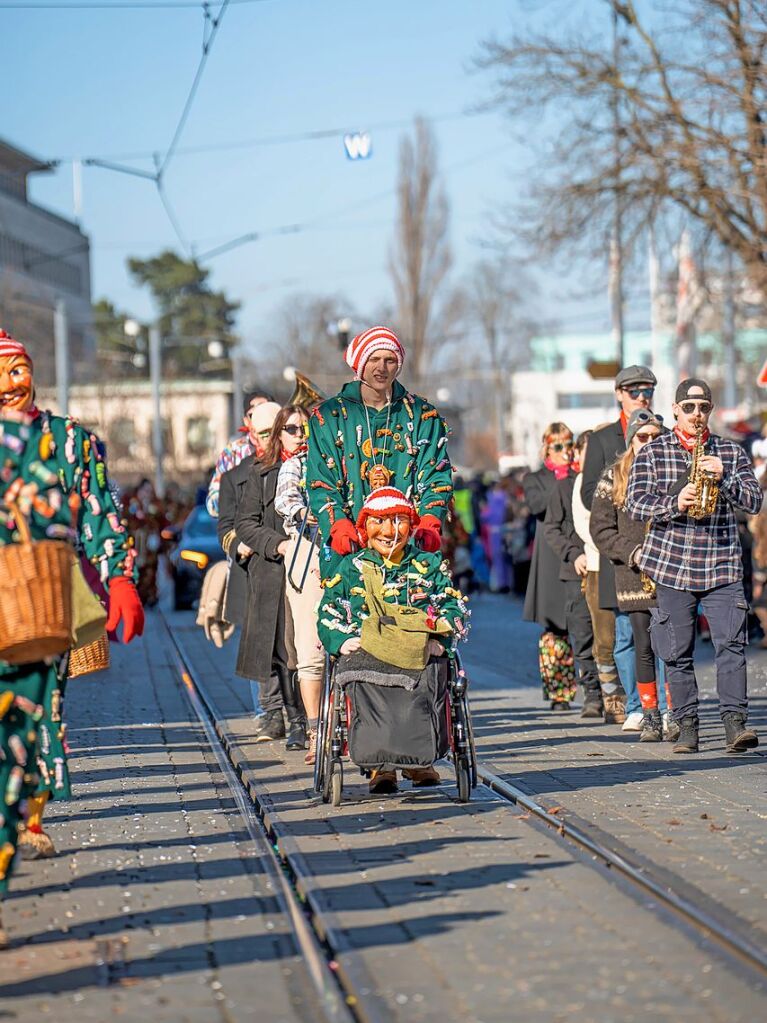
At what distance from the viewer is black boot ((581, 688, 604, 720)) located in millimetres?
13555

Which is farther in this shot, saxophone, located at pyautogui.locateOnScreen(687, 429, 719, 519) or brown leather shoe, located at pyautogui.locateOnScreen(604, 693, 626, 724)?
brown leather shoe, located at pyautogui.locateOnScreen(604, 693, 626, 724)

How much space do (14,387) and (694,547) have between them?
451cm

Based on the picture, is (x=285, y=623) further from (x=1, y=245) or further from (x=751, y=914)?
(x=1, y=245)

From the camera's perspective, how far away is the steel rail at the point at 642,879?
6.03m

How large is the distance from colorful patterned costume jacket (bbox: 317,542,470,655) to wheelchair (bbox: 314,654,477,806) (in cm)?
16

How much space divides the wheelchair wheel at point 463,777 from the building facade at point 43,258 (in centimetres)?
6383

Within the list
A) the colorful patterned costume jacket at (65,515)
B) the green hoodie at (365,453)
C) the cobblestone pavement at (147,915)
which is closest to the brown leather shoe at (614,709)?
the cobblestone pavement at (147,915)

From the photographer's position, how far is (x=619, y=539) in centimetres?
1196

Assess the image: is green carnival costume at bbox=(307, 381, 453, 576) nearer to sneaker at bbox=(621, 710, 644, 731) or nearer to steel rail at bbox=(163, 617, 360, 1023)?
steel rail at bbox=(163, 617, 360, 1023)

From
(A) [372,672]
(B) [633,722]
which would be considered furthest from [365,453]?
(B) [633,722]

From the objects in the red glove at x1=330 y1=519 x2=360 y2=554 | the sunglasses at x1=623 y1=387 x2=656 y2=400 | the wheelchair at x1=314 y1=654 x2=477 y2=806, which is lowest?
the wheelchair at x1=314 y1=654 x2=477 y2=806

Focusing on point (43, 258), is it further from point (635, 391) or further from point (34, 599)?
point (34, 599)

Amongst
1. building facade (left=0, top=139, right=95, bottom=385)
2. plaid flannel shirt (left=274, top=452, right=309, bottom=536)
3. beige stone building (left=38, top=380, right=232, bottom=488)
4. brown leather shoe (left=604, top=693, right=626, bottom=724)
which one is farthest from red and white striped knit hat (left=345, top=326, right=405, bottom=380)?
building facade (left=0, top=139, right=95, bottom=385)

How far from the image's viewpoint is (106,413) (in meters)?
72.1
